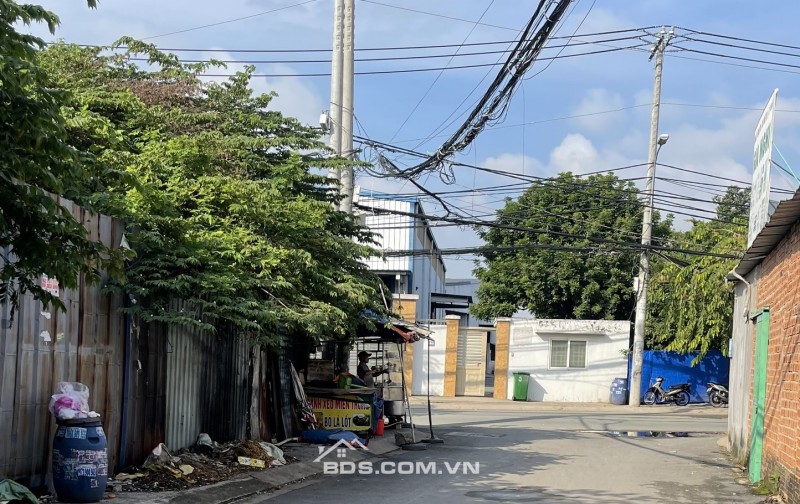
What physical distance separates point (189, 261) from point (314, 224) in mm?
3198

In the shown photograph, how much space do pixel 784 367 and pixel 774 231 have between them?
1736 millimetres

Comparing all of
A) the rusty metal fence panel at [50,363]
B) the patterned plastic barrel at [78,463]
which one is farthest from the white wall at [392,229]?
the patterned plastic barrel at [78,463]

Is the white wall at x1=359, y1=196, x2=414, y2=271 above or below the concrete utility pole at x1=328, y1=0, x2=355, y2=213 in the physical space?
below

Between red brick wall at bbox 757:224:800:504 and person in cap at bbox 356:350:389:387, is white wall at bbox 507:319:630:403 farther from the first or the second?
red brick wall at bbox 757:224:800:504

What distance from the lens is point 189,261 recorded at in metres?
11.1

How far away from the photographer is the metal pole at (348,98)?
57.7 feet

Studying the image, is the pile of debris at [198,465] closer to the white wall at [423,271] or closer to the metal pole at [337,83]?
the metal pole at [337,83]

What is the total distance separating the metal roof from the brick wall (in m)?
0.10

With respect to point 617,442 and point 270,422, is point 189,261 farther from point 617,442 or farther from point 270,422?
point 617,442

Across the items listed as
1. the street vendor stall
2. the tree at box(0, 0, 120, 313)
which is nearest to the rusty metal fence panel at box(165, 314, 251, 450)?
the street vendor stall

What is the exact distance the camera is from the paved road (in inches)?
451

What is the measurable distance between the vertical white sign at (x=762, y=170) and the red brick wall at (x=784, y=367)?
41 cm

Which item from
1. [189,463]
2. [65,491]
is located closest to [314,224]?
[189,463]

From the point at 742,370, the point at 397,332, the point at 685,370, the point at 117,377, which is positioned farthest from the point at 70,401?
the point at 685,370
